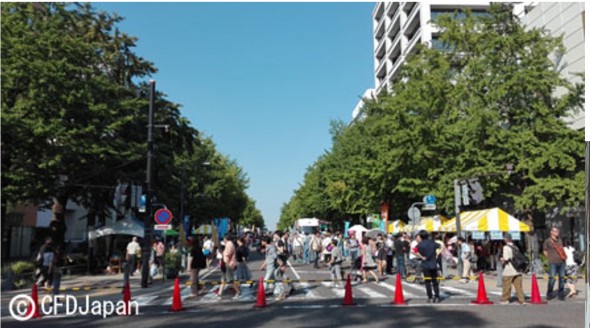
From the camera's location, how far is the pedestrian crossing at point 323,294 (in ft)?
46.8

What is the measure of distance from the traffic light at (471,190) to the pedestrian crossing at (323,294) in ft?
11.6

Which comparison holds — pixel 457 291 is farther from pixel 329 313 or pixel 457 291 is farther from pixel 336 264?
pixel 329 313

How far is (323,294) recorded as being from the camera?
605 inches

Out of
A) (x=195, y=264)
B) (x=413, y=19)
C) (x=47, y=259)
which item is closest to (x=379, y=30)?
(x=413, y=19)

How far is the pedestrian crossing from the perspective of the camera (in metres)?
14.2

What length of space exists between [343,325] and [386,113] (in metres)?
23.3

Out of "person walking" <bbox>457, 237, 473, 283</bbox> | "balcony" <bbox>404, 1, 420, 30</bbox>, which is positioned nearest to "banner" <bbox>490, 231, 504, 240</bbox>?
"person walking" <bbox>457, 237, 473, 283</bbox>

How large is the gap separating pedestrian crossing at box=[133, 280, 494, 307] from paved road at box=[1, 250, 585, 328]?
27 mm

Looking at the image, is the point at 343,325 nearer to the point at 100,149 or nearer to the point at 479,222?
the point at 479,222

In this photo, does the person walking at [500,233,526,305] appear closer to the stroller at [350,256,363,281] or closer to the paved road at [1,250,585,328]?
the paved road at [1,250,585,328]

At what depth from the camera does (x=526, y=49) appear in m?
27.1

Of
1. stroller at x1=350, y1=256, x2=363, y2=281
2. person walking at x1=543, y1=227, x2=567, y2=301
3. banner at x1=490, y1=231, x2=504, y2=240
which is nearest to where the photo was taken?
person walking at x1=543, y1=227, x2=567, y2=301

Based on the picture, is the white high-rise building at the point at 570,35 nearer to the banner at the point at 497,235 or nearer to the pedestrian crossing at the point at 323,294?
the banner at the point at 497,235

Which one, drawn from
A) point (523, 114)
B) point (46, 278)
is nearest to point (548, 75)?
point (523, 114)
